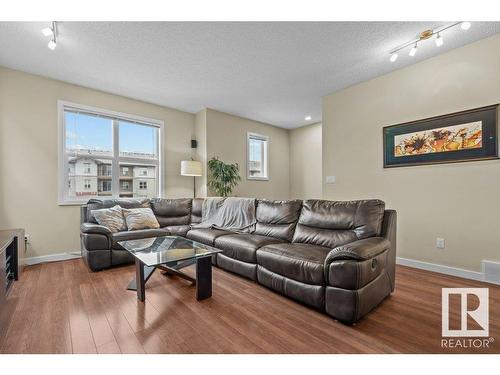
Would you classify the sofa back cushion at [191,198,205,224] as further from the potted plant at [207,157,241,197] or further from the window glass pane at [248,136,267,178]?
the window glass pane at [248,136,267,178]

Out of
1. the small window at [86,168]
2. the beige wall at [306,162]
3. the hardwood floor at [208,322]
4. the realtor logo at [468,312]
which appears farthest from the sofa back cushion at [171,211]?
the realtor logo at [468,312]

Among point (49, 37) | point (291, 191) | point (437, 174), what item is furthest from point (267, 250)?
point (291, 191)

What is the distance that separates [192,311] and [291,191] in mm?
4787

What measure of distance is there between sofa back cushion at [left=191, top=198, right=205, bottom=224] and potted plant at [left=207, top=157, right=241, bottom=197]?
574mm

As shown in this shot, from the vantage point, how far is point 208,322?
5.65 feet

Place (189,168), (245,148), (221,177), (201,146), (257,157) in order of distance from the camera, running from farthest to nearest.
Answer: (257,157)
(245,148)
(201,146)
(221,177)
(189,168)

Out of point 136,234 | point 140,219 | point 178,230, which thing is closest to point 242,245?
point 178,230

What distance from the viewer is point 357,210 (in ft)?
7.55

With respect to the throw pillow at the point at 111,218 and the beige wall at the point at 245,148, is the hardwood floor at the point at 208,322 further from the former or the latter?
the beige wall at the point at 245,148

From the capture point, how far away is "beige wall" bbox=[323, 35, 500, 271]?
256 centimetres

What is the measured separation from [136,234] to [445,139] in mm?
4143

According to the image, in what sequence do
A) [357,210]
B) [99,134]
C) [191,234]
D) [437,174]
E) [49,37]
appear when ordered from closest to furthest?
[357,210] < [49,37] < [437,174] < [191,234] < [99,134]

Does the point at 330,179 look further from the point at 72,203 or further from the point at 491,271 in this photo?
the point at 72,203

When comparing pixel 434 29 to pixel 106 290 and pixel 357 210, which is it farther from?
pixel 106 290
